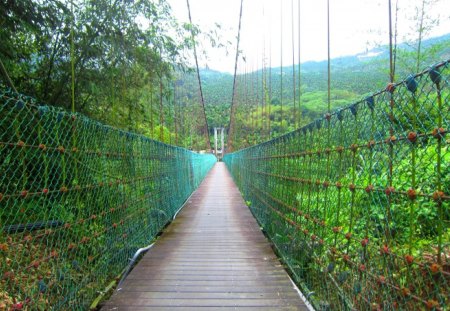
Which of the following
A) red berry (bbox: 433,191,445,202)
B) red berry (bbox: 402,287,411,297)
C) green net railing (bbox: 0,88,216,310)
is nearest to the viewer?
red berry (bbox: 433,191,445,202)

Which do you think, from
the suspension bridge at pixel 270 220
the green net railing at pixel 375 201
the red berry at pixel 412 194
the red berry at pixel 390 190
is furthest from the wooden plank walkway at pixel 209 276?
the red berry at pixel 412 194

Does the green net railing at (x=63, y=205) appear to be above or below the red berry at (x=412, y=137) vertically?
below

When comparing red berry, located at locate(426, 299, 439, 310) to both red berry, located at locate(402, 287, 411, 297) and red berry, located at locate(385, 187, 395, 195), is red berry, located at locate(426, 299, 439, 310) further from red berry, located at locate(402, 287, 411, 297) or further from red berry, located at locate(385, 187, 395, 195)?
red berry, located at locate(385, 187, 395, 195)

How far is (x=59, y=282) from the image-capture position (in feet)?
4.72

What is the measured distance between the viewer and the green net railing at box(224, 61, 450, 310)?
35.1 inches

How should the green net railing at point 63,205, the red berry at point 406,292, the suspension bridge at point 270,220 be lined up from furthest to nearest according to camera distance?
the green net railing at point 63,205, the suspension bridge at point 270,220, the red berry at point 406,292

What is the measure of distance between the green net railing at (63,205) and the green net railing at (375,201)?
1.10 meters

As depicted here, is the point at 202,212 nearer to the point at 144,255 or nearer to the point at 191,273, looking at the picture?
the point at 144,255

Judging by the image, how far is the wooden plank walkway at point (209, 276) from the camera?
1.78 metres

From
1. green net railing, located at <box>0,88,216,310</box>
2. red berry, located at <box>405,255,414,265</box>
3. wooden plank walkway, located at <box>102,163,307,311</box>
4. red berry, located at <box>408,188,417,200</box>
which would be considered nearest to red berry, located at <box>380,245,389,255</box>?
red berry, located at <box>405,255,414,265</box>

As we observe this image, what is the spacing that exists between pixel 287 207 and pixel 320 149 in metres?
0.77

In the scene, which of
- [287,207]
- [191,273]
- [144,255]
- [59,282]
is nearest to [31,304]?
[59,282]

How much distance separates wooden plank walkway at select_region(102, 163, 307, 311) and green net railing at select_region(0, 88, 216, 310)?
0.19 meters

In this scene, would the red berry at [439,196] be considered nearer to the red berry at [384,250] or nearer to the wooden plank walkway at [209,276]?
the red berry at [384,250]
